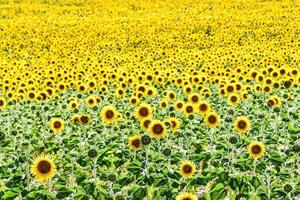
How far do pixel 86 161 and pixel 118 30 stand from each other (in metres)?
21.0

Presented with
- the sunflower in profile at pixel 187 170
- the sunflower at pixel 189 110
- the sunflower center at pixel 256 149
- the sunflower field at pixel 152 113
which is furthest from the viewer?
the sunflower at pixel 189 110

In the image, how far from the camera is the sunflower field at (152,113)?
251 inches

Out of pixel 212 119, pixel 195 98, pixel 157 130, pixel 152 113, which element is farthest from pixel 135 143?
pixel 152 113

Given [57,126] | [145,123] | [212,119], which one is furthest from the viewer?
[57,126]

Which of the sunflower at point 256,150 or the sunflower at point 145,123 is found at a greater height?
the sunflower at point 145,123

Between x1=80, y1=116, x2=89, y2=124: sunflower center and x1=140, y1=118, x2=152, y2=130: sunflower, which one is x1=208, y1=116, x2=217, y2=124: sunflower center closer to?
x1=140, y1=118, x2=152, y2=130: sunflower

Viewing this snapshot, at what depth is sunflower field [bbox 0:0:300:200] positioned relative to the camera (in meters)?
6.38

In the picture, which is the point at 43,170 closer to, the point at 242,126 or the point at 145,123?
the point at 145,123

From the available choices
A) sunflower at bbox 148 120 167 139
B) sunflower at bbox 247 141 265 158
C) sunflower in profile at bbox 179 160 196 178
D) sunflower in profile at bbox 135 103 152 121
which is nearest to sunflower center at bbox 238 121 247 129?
sunflower at bbox 247 141 265 158

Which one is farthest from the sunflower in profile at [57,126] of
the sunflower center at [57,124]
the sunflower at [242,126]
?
the sunflower at [242,126]

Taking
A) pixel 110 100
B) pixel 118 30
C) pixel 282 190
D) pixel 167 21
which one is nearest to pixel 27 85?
pixel 110 100

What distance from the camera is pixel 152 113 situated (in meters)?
10.3

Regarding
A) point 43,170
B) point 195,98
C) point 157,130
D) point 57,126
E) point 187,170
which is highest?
Result: point 195,98

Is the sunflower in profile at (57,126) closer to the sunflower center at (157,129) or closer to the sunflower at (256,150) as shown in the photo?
the sunflower center at (157,129)
